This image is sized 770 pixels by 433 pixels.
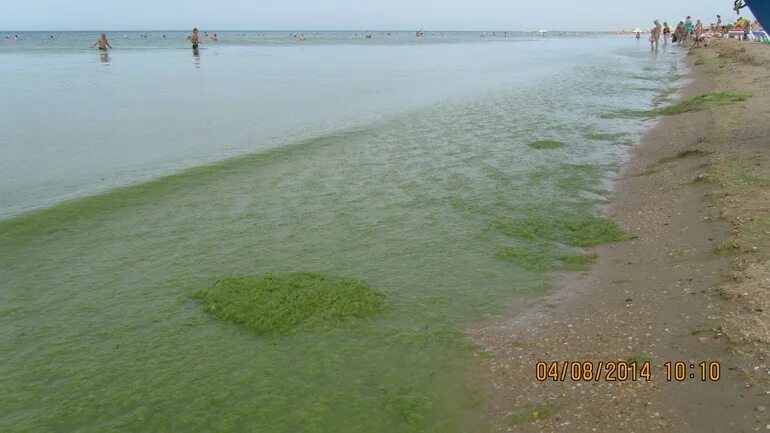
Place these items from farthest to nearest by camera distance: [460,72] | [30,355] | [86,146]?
[460,72] < [86,146] < [30,355]

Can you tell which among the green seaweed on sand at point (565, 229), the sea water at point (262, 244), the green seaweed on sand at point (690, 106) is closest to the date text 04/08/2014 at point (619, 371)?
the sea water at point (262, 244)

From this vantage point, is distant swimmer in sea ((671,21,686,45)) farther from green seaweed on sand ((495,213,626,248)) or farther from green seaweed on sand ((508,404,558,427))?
green seaweed on sand ((508,404,558,427))

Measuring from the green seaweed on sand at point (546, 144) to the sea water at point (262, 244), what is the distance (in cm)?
39

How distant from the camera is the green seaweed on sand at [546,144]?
14.8 metres

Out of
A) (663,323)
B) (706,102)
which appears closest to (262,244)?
(663,323)

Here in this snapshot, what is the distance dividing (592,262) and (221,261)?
5283 mm

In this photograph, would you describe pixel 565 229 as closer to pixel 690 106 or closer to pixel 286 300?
pixel 286 300

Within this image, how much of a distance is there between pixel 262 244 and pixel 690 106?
16049 millimetres

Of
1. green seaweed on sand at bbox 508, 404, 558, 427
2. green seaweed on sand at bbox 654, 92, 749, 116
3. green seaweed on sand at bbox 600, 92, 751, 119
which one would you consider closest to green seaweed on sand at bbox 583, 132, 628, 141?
green seaweed on sand at bbox 600, 92, 751, 119

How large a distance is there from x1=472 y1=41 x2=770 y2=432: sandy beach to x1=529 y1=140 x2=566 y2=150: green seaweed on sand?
184 inches

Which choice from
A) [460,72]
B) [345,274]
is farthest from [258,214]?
[460,72]

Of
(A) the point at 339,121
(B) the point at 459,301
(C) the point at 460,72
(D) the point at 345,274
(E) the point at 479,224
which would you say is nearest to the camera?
(B) the point at 459,301

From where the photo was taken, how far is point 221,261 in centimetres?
794

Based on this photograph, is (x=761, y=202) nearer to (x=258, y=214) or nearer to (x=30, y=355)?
(x=258, y=214)
